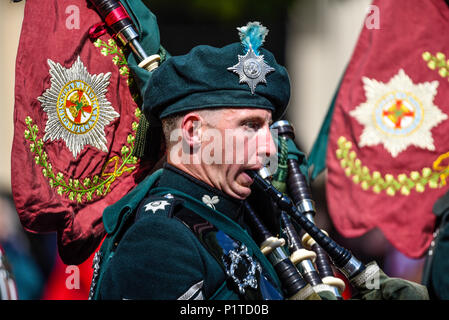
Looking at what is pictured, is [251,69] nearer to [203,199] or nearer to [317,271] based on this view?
[203,199]

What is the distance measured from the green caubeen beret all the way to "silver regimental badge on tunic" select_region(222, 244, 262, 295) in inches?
24.3

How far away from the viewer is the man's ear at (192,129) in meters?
2.65

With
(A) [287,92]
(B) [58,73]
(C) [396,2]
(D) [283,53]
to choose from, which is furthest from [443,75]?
(B) [58,73]

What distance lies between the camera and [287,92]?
2.77 m

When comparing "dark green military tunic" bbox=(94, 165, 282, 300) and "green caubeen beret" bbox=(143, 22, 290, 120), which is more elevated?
"green caubeen beret" bbox=(143, 22, 290, 120)

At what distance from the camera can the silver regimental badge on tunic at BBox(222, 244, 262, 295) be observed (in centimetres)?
238

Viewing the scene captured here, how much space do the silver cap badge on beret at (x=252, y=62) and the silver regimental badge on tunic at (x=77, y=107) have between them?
81 cm

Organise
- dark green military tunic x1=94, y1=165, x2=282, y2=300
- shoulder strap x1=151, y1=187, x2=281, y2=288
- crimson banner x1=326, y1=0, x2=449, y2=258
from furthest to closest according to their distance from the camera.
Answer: crimson banner x1=326, y1=0, x2=449, y2=258 → shoulder strap x1=151, y1=187, x2=281, y2=288 → dark green military tunic x1=94, y1=165, x2=282, y2=300

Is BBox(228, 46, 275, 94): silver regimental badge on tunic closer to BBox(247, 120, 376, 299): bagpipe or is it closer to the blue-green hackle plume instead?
the blue-green hackle plume

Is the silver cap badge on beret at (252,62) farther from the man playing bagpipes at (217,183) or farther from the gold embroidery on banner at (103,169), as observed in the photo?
the gold embroidery on banner at (103,169)

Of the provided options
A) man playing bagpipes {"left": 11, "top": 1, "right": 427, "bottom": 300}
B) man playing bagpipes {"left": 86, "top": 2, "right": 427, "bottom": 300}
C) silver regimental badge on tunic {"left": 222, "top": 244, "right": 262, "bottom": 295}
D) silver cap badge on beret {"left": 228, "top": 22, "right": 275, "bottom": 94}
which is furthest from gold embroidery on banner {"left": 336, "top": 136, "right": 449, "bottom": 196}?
silver regimental badge on tunic {"left": 222, "top": 244, "right": 262, "bottom": 295}

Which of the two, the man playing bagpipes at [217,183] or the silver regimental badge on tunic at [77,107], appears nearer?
the man playing bagpipes at [217,183]

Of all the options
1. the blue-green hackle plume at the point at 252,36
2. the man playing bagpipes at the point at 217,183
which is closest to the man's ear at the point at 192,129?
the man playing bagpipes at the point at 217,183
